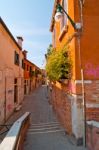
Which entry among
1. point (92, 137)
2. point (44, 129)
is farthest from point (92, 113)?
point (44, 129)

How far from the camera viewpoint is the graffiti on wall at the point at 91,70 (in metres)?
7.26

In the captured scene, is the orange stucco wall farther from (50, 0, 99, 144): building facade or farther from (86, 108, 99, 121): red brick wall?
(86, 108, 99, 121): red brick wall

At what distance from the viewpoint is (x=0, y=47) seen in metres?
11.5

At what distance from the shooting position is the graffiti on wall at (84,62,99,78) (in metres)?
7.26

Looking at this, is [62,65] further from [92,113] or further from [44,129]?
[44,129]

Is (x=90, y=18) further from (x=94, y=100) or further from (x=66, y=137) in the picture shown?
(x=66, y=137)

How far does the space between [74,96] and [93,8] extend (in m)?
3.10

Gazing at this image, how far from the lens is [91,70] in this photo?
728cm

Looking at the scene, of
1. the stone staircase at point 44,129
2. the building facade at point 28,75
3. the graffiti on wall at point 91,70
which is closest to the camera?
the graffiti on wall at point 91,70

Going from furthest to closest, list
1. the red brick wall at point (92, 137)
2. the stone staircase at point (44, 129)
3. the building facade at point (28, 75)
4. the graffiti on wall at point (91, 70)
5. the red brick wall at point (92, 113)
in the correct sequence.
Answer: the building facade at point (28, 75), the stone staircase at point (44, 129), the graffiti on wall at point (91, 70), the red brick wall at point (92, 113), the red brick wall at point (92, 137)

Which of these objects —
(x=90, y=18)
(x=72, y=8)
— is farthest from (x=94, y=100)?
(x=72, y=8)

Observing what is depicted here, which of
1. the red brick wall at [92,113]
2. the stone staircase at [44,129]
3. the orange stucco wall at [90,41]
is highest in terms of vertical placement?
the orange stucco wall at [90,41]

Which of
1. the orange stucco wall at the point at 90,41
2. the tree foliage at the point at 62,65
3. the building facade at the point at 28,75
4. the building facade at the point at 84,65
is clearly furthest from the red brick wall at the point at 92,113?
the building facade at the point at 28,75

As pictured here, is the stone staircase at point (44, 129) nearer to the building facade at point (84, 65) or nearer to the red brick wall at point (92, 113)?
the building facade at point (84, 65)
